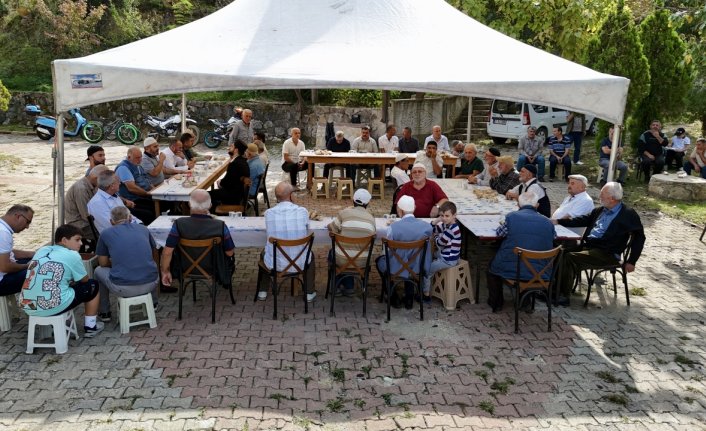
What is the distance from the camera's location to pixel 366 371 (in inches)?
195

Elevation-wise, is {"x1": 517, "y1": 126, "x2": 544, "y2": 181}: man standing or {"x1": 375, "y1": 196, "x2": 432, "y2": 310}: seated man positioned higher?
{"x1": 517, "y1": 126, "x2": 544, "y2": 181}: man standing

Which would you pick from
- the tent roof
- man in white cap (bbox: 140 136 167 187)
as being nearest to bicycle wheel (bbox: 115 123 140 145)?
man in white cap (bbox: 140 136 167 187)

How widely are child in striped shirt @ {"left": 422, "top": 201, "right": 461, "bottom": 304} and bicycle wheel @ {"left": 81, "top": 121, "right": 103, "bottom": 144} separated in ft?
46.6

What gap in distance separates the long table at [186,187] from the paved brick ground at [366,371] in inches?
71.1

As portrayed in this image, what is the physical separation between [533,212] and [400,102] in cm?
1223

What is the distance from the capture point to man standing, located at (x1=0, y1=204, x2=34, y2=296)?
17.0 feet

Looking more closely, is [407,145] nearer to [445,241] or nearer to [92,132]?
[445,241]

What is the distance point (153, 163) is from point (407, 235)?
14.4ft

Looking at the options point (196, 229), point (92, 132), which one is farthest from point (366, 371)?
point (92, 132)

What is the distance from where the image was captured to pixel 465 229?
23.7ft

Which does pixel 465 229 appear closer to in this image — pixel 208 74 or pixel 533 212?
pixel 533 212

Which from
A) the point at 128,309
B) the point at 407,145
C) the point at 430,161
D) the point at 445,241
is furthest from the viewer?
the point at 407,145

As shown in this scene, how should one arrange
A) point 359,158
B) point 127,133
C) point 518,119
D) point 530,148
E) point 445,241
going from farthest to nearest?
point 127,133 < point 518,119 < point 530,148 < point 359,158 < point 445,241

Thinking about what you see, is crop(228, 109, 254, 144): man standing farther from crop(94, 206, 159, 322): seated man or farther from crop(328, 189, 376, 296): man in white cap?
crop(94, 206, 159, 322): seated man
